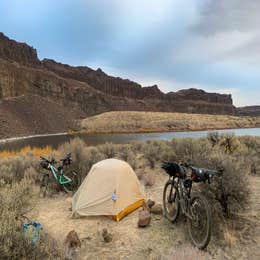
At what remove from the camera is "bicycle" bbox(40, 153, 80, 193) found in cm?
669

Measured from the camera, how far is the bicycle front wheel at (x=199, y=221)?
10.3 ft

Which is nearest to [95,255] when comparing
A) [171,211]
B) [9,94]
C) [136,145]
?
[171,211]

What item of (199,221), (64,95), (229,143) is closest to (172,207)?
(199,221)

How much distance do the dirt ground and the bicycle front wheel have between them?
0.40 ft

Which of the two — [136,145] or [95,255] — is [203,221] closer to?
[95,255]

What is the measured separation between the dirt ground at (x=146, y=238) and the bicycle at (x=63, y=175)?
1.34 meters

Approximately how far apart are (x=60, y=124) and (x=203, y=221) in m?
54.3

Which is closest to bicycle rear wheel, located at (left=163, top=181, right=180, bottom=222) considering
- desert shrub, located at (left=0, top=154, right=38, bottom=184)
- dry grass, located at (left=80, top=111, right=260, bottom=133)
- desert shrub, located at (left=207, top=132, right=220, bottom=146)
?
desert shrub, located at (left=0, top=154, right=38, bottom=184)

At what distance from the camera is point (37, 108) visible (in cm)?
5566

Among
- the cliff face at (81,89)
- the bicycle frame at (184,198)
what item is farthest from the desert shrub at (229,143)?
the cliff face at (81,89)

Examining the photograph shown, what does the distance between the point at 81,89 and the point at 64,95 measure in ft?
40.7

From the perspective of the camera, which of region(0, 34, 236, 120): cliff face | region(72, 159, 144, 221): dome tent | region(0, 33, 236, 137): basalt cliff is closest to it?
region(72, 159, 144, 221): dome tent

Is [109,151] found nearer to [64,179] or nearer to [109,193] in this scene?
A: [64,179]

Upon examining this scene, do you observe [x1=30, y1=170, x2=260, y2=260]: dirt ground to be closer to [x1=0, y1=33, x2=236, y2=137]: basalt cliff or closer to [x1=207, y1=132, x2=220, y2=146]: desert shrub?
[x1=207, y1=132, x2=220, y2=146]: desert shrub
